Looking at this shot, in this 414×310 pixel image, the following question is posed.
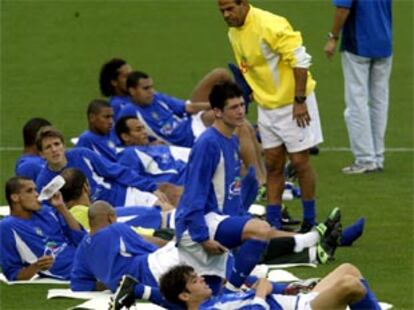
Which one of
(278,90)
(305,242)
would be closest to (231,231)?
(305,242)

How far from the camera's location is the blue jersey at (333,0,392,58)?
64.0 feet

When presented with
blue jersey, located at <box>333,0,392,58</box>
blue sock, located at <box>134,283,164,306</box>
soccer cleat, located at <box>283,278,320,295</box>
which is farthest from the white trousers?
blue sock, located at <box>134,283,164,306</box>

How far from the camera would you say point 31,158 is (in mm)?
16766

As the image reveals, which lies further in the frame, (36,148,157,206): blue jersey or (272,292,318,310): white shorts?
(36,148,157,206): blue jersey

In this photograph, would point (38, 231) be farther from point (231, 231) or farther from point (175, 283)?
point (175, 283)

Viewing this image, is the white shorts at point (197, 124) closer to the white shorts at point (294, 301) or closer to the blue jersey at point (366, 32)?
the blue jersey at point (366, 32)

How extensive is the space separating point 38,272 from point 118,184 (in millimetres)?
2521

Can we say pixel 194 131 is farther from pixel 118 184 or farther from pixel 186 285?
pixel 186 285

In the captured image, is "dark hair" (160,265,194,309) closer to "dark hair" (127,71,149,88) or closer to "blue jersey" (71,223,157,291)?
"blue jersey" (71,223,157,291)

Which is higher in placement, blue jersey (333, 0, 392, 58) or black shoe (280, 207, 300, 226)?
blue jersey (333, 0, 392, 58)

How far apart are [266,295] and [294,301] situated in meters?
0.20

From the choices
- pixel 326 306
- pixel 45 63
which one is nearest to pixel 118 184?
pixel 326 306

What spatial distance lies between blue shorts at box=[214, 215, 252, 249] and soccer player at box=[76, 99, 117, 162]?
4.31 meters

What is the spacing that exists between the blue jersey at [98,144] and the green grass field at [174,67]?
1332 mm
